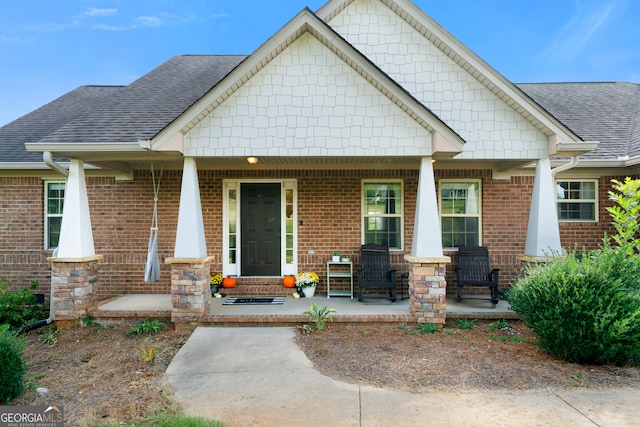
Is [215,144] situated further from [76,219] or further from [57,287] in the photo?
[57,287]

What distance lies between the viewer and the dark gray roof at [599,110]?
7652mm

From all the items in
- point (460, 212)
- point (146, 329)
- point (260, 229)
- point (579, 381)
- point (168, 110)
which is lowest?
point (579, 381)

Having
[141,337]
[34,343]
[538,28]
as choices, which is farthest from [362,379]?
[538,28]

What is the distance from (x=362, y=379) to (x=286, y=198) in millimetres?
4558

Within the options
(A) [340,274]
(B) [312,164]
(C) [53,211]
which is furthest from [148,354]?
(C) [53,211]

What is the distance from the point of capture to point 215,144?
5.64 m

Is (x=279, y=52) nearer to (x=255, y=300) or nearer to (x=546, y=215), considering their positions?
(x=255, y=300)

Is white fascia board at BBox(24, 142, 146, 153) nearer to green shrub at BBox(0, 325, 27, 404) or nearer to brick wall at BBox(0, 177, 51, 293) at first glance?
brick wall at BBox(0, 177, 51, 293)

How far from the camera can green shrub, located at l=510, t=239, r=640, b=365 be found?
419cm

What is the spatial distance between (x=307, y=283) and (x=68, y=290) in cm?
425

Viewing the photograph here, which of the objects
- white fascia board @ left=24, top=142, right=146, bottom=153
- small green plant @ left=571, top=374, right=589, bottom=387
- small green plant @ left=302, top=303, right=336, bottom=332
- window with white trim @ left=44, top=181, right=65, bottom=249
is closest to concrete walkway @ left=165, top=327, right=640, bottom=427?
small green plant @ left=571, top=374, right=589, bottom=387

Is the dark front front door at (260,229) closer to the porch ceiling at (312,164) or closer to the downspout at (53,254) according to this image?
the porch ceiling at (312,164)

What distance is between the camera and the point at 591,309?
4.26 metres

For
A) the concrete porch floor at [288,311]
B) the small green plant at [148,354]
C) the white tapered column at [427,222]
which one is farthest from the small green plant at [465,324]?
the small green plant at [148,354]
